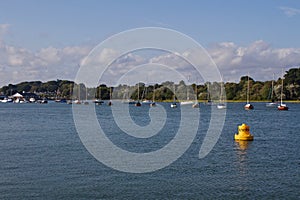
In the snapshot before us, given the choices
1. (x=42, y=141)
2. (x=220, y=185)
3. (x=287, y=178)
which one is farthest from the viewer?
(x=42, y=141)

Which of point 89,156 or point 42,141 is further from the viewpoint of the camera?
point 42,141

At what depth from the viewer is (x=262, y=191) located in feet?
88.6

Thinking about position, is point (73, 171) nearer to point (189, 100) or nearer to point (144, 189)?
point (144, 189)

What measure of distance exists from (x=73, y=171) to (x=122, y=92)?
504ft

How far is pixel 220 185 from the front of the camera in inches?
1109

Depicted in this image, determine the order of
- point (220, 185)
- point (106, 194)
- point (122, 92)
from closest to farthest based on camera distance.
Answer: point (106, 194), point (220, 185), point (122, 92)

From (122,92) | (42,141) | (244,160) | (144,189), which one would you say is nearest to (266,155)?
(244,160)

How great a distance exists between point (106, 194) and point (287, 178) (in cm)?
1244

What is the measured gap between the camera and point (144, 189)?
88.6ft

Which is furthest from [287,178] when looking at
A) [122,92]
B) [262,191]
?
[122,92]

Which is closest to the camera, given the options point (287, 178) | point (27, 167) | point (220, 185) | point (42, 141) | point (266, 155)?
point (220, 185)

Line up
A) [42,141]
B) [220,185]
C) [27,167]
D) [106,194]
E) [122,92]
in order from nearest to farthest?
[106,194] < [220,185] < [27,167] < [42,141] < [122,92]

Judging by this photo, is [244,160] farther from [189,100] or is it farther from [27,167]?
[189,100]

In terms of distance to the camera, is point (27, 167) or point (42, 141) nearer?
point (27, 167)
